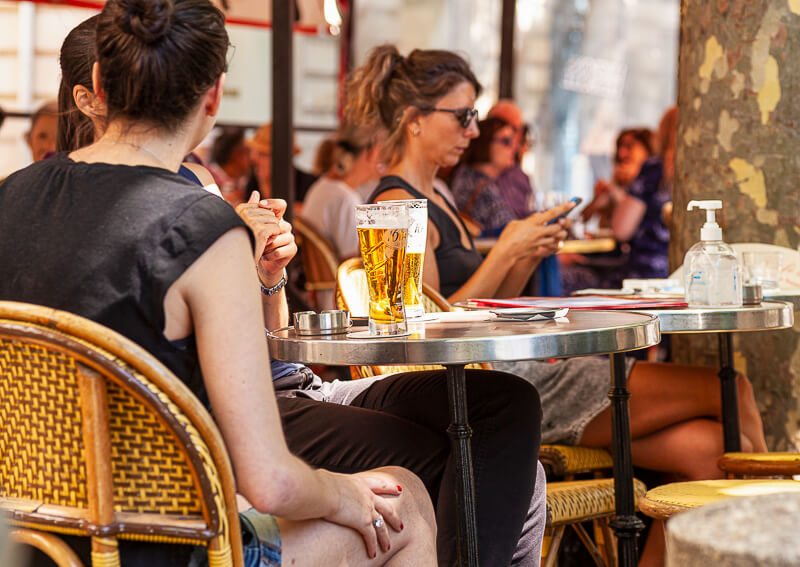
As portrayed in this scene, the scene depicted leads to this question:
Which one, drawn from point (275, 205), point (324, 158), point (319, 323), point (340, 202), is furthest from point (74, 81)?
point (324, 158)

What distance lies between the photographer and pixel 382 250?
157 centimetres

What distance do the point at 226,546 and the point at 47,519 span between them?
0.20 m

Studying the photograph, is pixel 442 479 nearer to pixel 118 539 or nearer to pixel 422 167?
pixel 118 539

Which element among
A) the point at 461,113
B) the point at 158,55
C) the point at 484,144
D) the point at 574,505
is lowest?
the point at 574,505

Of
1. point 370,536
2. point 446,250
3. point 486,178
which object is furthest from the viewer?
point 486,178

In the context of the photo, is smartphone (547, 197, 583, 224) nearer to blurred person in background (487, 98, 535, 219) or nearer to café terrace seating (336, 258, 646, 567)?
café terrace seating (336, 258, 646, 567)

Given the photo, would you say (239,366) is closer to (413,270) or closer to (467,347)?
(467,347)

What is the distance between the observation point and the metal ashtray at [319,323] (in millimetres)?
1582

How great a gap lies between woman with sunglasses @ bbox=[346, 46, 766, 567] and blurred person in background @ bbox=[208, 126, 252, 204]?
11.6 feet

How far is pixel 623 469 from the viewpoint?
6.52 feet

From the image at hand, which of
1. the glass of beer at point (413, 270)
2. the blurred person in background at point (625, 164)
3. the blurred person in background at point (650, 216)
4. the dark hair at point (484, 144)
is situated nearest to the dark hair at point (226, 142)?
the dark hair at point (484, 144)

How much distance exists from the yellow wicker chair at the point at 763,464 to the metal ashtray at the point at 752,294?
0.29 meters

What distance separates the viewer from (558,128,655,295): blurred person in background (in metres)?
5.58

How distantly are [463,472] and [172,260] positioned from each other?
0.63 metres
